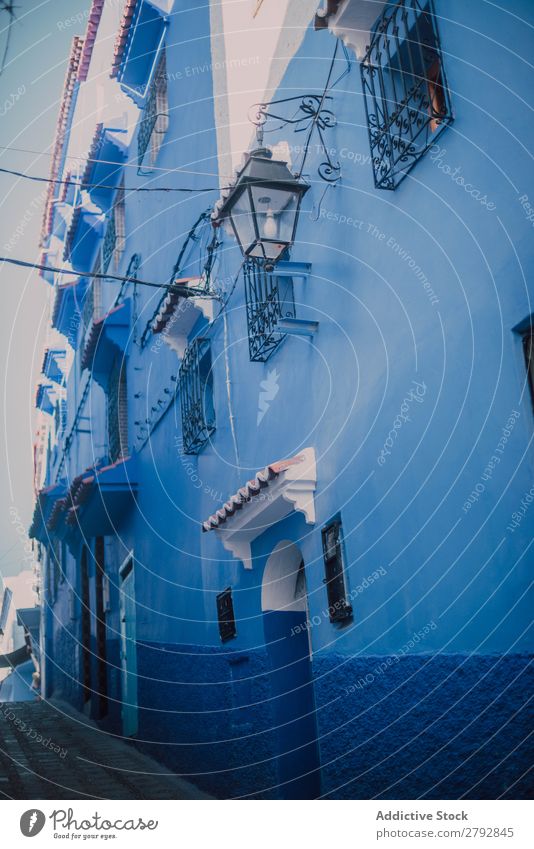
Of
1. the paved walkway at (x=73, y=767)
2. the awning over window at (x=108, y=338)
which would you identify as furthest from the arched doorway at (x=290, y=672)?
the awning over window at (x=108, y=338)

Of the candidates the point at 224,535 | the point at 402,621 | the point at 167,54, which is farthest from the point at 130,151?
the point at 402,621

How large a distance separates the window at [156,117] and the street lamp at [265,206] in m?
4.90

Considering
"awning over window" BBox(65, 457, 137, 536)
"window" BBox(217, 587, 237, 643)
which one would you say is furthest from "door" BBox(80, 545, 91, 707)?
"window" BBox(217, 587, 237, 643)

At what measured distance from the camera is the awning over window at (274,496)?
580 cm

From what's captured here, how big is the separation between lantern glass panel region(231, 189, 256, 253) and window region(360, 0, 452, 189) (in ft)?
2.58

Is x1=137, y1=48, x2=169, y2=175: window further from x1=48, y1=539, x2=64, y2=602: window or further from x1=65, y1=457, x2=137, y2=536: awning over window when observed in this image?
x1=48, y1=539, x2=64, y2=602: window

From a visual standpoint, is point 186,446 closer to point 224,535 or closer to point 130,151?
point 224,535

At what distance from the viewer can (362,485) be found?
5227 millimetres

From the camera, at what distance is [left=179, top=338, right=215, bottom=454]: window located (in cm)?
820

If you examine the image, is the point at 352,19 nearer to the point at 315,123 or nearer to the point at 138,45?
the point at 315,123

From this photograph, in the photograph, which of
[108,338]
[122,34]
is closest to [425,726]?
[108,338]

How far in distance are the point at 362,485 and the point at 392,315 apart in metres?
0.97

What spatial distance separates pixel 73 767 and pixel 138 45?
7.81 meters

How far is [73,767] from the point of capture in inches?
318
